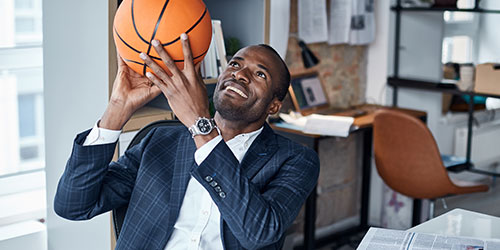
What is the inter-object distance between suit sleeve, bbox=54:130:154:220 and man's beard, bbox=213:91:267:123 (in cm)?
30

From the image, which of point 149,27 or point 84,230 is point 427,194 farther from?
point 149,27

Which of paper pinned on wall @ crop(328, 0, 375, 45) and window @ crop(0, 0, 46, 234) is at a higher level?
paper pinned on wall @ crop(328, 0, 375, 45)

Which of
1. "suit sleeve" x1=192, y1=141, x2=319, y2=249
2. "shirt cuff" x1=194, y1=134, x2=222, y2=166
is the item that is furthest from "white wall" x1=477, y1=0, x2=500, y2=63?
"shirt cuff" x1=194, y1=134, x2=222, y2=166

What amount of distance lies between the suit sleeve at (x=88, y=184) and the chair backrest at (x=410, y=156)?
1.99 meters

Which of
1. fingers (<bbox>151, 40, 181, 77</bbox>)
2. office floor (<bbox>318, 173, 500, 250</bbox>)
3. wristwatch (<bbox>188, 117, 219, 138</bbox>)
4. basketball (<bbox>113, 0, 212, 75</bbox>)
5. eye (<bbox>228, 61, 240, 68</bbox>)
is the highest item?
basketball (<bbox>113, 0, 212, 75</bbox>)

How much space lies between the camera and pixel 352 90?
14.2ft

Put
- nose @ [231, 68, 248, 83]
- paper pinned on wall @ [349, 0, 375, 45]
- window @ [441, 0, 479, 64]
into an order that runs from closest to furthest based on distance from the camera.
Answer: nose @ [231, 68, 248, 83]
paper pinned on wall @ [349, 0, 375, 45]
window @ [441, 0, 479, 64]

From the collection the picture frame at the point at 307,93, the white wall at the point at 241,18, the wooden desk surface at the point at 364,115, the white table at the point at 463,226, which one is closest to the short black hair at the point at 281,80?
the white table at the point at 463,226

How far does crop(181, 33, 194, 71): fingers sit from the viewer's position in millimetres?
1530

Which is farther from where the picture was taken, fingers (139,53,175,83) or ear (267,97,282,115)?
ear (267,97,282,115)

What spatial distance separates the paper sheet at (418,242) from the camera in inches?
65.3

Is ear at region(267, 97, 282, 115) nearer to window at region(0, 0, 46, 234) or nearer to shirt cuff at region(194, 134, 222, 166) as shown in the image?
shirt cuff at region(194, 134, 222, 166)

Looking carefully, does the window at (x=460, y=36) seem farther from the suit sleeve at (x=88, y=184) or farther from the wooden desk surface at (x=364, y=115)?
the suit sleeve at (x=88, y=184)

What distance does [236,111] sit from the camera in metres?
1.78
